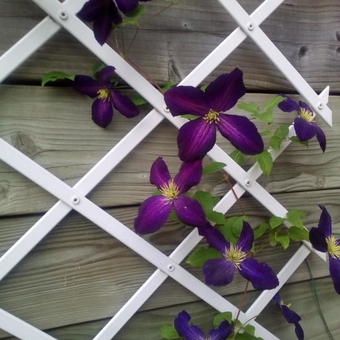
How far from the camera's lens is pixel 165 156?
599mm

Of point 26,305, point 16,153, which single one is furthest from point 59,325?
point 16,153

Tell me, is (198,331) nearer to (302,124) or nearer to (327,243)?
(327,243)

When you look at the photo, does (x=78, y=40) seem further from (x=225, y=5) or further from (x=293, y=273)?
(x=293, y=273)

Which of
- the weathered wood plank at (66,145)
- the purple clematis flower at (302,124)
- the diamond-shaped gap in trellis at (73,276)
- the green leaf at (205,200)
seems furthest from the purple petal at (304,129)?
the diamond-shaped gap in trellis at (73,276)

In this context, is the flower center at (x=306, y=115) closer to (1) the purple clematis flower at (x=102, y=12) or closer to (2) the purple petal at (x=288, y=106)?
(2) the purple petal at (x=288, y=106)

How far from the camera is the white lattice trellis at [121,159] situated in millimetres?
467

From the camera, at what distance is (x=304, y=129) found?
60 centimetres

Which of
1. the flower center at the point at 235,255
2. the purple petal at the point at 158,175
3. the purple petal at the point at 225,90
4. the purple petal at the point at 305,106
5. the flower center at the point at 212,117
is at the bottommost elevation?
the flower center at the point at 235,255

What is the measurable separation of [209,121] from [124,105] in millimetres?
147

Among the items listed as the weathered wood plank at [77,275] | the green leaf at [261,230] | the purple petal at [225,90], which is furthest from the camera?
the green leaf at [261,230]

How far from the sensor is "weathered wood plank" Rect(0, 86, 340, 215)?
51cm

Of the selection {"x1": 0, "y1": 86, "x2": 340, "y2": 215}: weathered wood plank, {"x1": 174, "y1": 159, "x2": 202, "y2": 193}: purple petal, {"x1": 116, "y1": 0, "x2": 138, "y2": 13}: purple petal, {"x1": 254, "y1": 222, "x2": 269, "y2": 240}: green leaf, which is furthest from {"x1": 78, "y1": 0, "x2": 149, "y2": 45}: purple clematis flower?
{"x1": 254, "y1": 222, "x2": 269, "y2": 240}: green leaf

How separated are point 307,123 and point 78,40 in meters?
0.43

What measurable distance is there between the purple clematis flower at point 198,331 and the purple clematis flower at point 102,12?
483 mm
